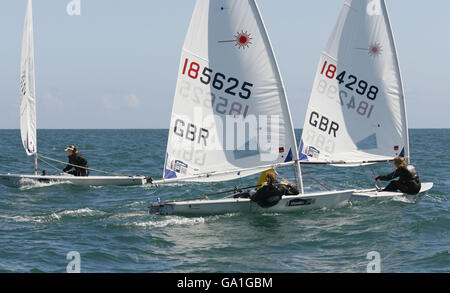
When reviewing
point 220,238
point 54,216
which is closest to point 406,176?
point 220,238

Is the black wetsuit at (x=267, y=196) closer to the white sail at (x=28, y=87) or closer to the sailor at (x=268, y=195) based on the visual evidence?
the sailor at (x=268, y=195)

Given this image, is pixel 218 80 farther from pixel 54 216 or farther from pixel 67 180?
pixel 67 180

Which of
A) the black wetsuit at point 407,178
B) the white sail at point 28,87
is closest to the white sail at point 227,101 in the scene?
the black wetsuit at point 407,178

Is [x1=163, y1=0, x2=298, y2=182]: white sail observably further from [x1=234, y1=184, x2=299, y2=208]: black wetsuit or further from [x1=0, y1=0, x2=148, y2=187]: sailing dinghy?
[x1=0, y1=0, x2=148, y2=187]: sailing dinghy

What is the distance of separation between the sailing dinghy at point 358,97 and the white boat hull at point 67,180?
6815mm

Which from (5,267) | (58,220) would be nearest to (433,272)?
(5,267)

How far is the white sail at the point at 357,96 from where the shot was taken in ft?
53.8

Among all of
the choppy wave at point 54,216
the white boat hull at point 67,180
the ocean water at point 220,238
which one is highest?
the white boat hull at point 67,180

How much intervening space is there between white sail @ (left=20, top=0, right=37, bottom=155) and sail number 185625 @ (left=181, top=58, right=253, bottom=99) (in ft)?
31.8

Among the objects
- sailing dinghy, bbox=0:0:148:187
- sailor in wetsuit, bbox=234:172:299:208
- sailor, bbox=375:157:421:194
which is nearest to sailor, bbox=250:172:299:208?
sailor in wetsuit, bbox=234:172:299:208
